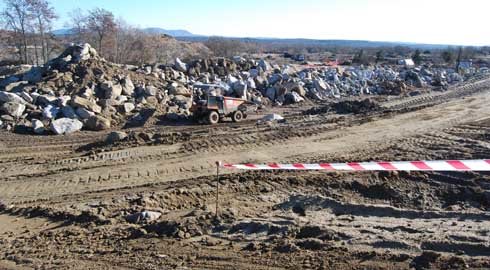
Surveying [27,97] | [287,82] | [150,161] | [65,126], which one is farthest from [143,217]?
[287,82]

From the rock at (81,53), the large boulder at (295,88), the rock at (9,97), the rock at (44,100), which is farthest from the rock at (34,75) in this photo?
the large boulder at (295,88)

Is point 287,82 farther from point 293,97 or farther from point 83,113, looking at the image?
point 83,113

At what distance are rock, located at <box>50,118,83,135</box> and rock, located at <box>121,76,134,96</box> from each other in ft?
12.5

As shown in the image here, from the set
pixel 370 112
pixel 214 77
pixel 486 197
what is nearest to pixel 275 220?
pixel 486 197

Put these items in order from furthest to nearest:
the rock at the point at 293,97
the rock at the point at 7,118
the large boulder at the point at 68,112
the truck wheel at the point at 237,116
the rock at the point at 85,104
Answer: the rock at the point at 293,97 < the truck wheel at the point at 237,116 < the rock at the point at 85,104 < the large boulder at the point at 68,112 < the rock at the point at 7,118

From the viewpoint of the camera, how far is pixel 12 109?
59.6ft

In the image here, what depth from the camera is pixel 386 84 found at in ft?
103

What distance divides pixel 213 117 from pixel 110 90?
4.84 meters

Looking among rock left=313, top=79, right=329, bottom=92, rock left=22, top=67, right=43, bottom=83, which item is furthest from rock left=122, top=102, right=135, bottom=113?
rock left=313, top=79, right=329, bottom=92

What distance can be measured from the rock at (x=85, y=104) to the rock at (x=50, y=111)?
Answer: 2.30 ft

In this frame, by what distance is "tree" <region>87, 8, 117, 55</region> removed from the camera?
34031mm

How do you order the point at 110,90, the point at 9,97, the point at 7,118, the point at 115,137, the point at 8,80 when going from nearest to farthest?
the point at 115,137, the point at 7,118, the point at 9,97, the point at 110,90, the point at 8,80

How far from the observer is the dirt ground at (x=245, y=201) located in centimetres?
711

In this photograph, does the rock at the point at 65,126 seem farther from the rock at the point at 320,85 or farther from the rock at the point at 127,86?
the rock at the point at 320,85
